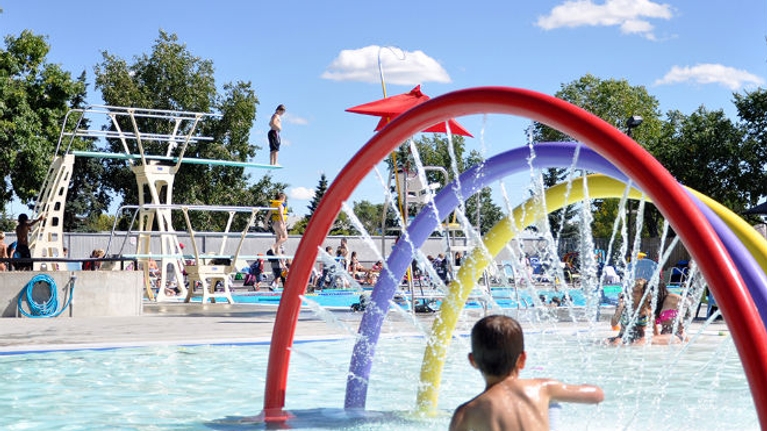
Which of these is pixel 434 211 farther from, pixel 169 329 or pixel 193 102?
pixel 193 102

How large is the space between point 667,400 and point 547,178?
225ft

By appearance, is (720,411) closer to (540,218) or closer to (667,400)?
(667,400)

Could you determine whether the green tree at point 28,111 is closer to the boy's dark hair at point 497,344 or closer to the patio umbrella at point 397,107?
Result: the patio umbrella at point 397,107

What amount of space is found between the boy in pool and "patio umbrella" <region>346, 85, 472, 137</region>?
8960 millimetres

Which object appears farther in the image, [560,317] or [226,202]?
[226,202]

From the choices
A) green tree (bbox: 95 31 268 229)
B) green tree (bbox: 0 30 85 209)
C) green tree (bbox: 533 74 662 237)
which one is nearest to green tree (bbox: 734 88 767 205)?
green tree (bbox: 533 74 662 237)

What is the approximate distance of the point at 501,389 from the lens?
3143 millimetres

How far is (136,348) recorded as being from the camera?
33.6 feet

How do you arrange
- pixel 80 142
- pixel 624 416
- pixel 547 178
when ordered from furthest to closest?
pixel 547 178, pixel 80 142, pixel 624 416

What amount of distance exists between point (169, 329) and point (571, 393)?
9.43 metres

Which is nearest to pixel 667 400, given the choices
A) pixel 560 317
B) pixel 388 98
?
pixel 388 98

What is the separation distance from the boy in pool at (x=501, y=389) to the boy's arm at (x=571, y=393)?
97 mm

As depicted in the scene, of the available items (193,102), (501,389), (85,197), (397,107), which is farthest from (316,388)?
(85,197)

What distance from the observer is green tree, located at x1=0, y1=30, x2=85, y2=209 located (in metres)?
37.8
